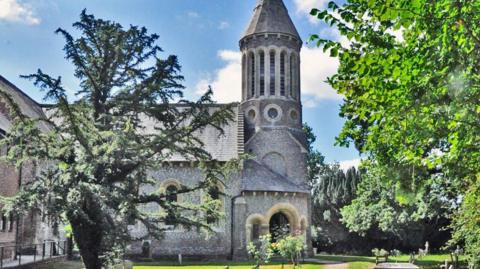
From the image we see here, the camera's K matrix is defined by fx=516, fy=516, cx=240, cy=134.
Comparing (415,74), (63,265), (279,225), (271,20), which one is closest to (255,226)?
(279,225)

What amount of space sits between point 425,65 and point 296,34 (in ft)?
106

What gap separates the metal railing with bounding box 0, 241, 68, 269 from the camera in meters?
22.0

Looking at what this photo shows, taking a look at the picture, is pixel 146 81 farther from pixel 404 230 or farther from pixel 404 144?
Result: pixel 404 230

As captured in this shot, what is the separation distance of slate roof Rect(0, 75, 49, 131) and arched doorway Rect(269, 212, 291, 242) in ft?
57.4

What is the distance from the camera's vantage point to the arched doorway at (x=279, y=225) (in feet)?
115

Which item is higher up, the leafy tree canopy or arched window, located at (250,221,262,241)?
the leafy tree canopy

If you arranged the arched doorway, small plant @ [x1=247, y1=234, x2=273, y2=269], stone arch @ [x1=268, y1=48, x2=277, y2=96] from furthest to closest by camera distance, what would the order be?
stone arch @ [x1=268, y1=48, x2=277, y2=96] < the arched doorway < small plant @ [x1=247, y1=234, x2=273, y2=269]

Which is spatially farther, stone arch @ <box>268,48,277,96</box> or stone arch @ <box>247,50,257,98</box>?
stone arch @ <box>247,50,257,98</box>

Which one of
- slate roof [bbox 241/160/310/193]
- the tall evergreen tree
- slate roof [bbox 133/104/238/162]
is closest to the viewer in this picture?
the tall evergreen tree

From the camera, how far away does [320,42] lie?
912 centimetres

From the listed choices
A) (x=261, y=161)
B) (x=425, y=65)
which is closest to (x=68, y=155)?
(x=425, y=65)

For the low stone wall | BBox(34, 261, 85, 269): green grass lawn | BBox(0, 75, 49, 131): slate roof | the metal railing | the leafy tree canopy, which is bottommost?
BBox(34, 261, 85, 269): green grass lawn

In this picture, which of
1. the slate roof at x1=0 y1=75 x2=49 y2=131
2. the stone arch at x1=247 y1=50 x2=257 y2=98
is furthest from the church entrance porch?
the slate roof at x1=0 y1=75 x2=49 y2=131

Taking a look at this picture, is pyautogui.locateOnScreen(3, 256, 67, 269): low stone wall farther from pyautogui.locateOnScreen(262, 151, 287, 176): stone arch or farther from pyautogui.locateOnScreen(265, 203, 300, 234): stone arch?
pyautogui.locateOnScreen(262, 151, 287, 176): stone arch
